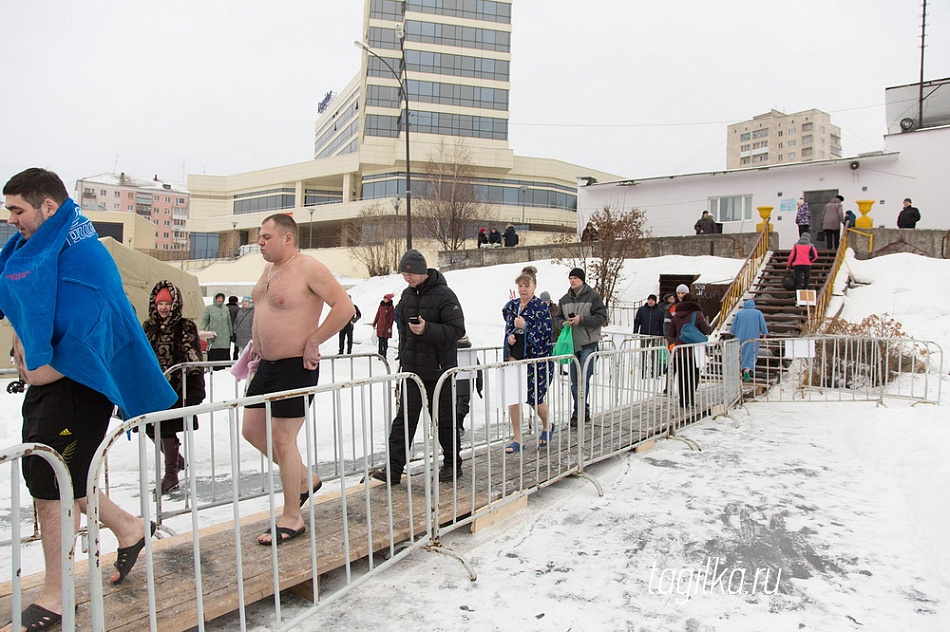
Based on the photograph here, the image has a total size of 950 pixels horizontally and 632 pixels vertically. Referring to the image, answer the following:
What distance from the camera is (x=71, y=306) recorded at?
2.71 m

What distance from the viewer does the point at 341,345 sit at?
15555 millimetres

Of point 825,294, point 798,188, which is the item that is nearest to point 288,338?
point 825,294

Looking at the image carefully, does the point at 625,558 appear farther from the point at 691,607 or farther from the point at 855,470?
the point at 855,470

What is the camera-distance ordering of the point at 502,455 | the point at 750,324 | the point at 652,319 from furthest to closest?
the point at 652,319 → the point at 750,324 → the point at 502,455

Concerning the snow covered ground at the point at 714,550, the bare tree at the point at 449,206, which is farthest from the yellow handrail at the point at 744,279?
the bare tree at the point at 449,206

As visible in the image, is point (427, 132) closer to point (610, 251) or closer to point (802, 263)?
point (610, 251)

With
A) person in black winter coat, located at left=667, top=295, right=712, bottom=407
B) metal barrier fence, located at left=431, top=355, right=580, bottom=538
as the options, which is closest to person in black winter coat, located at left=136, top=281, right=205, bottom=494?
metal barrier fence, located at left=431, top=355, right=580, bottom=538

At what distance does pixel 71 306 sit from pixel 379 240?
37259 millimetres

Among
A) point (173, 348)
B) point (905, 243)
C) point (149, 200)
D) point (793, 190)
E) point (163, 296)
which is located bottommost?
point (173, 348)

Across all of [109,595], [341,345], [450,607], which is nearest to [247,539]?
[109,595]

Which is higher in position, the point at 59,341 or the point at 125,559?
the point at 59,341

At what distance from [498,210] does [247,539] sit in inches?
1888

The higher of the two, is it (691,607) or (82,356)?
(82,356)

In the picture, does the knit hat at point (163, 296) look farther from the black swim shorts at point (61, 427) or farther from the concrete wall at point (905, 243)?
the concrete wall at point (905, 243)
